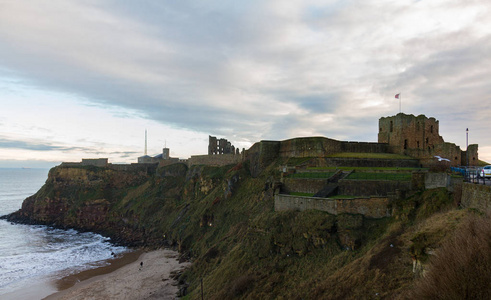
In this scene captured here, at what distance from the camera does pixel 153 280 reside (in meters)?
31.4

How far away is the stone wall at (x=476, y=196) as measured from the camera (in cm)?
1388

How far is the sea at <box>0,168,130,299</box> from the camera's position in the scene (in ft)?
109

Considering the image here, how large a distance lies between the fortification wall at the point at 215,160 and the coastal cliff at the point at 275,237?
2.44m

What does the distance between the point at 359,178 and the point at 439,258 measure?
57.5 ft

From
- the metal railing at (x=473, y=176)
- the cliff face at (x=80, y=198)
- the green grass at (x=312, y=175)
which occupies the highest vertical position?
the metal railing at (x=473, y=176)

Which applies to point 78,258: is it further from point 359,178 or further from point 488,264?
point 488,264

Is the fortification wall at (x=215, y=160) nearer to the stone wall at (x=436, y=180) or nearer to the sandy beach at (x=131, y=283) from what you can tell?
the sandy beach at (x=131, y=283)

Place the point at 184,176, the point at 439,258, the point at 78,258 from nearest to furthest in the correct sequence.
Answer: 1. the point at 439,258
2. the point at 78,258
3. the point at 184,176

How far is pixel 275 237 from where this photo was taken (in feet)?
78.9

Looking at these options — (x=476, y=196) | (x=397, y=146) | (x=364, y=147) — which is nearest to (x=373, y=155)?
(x=364, y=147)

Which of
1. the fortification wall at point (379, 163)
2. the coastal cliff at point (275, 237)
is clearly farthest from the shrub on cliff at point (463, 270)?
the fortification wall at point (379, 163)

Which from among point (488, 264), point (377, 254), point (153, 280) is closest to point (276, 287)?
point (377, 254)

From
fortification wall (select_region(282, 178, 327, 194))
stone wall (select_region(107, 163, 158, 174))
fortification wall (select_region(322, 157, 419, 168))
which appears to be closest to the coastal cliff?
fortification wall (select_region(282, 178, 327, 194))

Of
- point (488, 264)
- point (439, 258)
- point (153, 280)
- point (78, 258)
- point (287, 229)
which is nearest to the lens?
point (488, 264)
